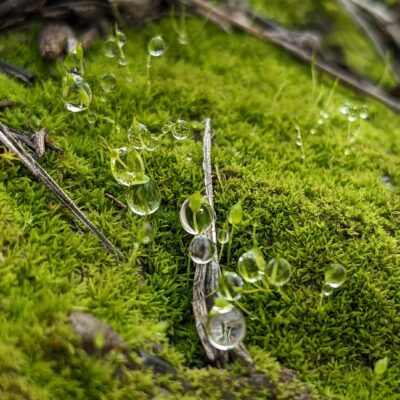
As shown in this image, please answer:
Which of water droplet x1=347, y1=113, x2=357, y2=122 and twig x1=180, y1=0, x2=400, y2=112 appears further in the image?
twig x1=180, y1=0, x2=400, y2=112

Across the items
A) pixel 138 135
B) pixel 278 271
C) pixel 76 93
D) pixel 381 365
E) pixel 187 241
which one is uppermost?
pixel 76 93

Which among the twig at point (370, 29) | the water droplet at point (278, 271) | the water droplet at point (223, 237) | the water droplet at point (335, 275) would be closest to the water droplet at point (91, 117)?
the water droplet at point (223, 237)

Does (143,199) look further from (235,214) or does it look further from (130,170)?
(235,214)

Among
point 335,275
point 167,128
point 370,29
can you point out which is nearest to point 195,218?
point 335,275

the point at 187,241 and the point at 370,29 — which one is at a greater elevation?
the point at 187,241

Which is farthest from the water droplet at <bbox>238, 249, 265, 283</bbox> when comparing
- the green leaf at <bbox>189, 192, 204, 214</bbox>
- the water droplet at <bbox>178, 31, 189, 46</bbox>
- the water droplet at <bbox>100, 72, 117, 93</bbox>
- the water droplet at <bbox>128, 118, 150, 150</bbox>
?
the water droplet at <bbox>178, 31, 189, 46</bbox>

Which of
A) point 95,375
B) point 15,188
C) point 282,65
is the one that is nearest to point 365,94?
point 282,65

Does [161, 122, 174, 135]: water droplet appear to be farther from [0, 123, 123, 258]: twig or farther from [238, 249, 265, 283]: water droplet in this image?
[238, 249, 265, 283]: water droplet
